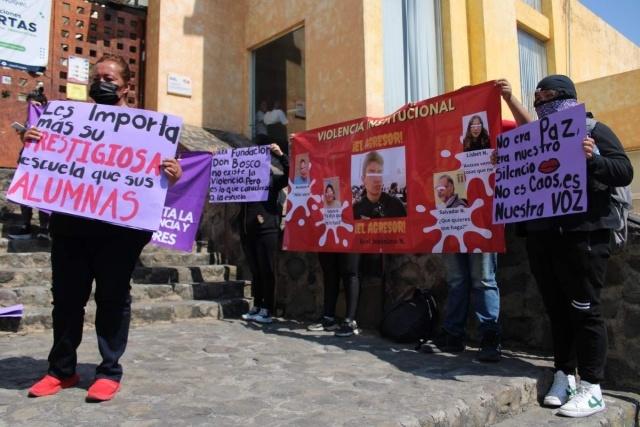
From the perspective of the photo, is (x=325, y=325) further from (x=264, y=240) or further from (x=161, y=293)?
(x=161, y=293)

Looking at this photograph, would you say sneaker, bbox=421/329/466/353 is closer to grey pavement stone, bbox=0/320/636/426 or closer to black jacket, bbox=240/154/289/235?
grey pavement stone, bbox=0/320/636/426

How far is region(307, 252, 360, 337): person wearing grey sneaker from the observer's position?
195 inches

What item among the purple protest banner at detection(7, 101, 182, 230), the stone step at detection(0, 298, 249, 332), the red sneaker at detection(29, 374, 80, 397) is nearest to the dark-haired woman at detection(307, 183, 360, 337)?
the stone step at detection(0, 298, 249, 332)

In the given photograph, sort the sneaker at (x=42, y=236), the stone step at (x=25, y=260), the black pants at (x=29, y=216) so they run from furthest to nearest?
1. the black pants at (x=29, y=216)
2. the sneaker at (x=42, y=236)
3. the stone step at (x=25, y=260)

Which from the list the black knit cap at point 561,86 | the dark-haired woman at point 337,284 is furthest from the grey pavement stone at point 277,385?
the black knit cap at point 561,86

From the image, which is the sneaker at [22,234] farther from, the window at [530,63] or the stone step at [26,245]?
the window at [530,63]

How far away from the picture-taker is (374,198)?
4.86m

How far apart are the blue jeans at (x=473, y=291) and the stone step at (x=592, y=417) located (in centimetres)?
80

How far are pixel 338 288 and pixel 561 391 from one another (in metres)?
2.51

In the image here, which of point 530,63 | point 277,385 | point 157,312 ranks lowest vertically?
point 277,385

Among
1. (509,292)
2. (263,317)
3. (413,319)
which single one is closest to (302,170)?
(263,317)

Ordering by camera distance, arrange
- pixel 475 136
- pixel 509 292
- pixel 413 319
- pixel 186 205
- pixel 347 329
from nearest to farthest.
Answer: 1. pixel 475 136
2. pixel 509 292
3. pixel 413 319
4. pixel 347 329
5. pixel 186 205

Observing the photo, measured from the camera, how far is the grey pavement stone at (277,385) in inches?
104

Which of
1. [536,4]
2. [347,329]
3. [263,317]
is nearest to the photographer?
[347,329]
